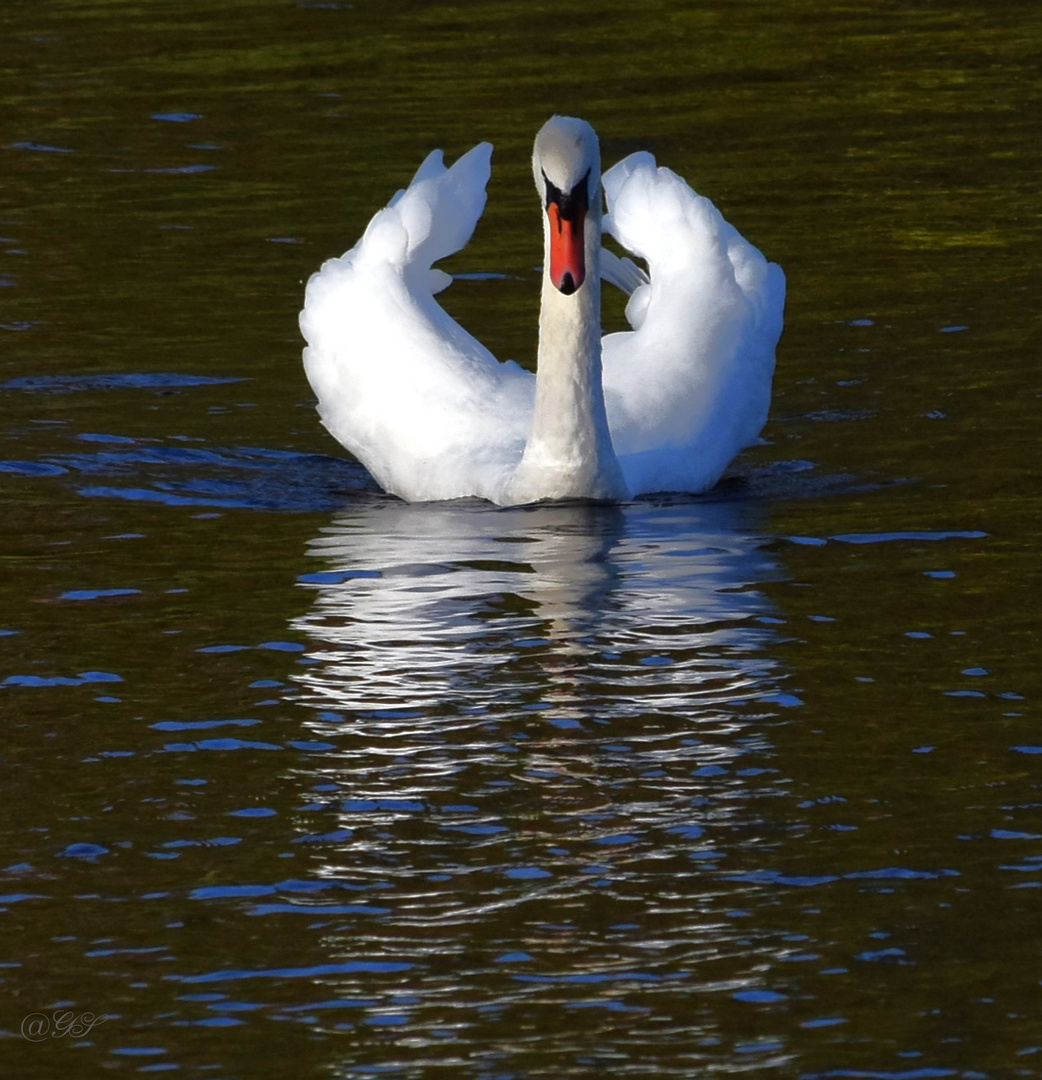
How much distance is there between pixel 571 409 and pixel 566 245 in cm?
62

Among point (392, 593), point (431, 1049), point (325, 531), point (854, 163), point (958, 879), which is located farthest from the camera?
point (854, 163)

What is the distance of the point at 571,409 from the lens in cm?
1042

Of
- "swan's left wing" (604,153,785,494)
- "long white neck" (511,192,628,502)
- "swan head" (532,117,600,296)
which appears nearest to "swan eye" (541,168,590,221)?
"swan head" (532,117,600,296)

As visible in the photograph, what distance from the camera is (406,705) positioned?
8102 millimetres

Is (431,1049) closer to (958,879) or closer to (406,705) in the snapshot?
(958,879)

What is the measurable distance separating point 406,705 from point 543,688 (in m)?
0.42

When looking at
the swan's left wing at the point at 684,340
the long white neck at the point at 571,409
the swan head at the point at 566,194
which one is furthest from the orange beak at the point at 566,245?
the swan's left wing at the point at 684,340

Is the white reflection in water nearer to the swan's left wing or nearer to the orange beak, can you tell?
the swan's left wing

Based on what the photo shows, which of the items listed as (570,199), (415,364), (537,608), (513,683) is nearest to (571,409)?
(570,199)

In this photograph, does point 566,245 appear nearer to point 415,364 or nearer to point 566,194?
point 566,194

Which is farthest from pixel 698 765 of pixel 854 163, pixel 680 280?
pixel 854 163

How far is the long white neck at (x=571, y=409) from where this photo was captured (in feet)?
34.2

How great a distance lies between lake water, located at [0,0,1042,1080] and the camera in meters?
6.14

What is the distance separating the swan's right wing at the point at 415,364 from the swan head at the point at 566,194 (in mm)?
921
